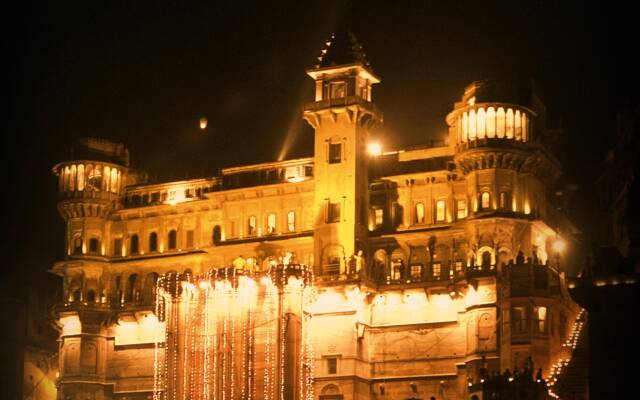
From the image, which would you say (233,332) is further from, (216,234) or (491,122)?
(491,122)

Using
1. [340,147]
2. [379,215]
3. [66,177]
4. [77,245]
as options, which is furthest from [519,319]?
[66,177]

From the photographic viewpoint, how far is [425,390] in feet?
298

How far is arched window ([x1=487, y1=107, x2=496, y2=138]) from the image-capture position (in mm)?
90875

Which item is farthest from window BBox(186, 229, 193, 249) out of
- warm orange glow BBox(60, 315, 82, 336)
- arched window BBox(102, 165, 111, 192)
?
warm orange glow BBox(60, 315, 82, 336)

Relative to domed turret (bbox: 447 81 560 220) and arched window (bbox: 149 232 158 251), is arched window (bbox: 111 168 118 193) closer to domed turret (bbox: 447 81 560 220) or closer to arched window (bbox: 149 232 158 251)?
arched window (bbox: 149 232 158 251)

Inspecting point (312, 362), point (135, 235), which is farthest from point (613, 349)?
point (135, 235)

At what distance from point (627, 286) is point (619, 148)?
4722 centimetres

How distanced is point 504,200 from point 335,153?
36.1ft

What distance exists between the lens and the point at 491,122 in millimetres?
91062

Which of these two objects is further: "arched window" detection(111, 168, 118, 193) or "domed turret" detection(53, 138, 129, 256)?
"arched window" detection(111, 168, 118, 193)

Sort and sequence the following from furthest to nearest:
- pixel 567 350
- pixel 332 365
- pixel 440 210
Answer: pixel 440 210 → pixel 332 365 → pixel 567 350

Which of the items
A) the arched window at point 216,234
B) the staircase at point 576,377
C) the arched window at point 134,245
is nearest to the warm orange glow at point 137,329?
the arched window at point 134,245

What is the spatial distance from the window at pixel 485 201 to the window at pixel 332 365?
12.6 m

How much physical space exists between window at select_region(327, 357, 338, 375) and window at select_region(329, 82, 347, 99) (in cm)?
1629
